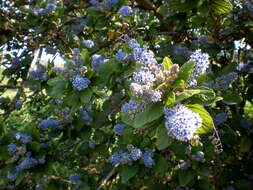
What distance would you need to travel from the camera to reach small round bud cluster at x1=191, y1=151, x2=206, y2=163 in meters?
2.21

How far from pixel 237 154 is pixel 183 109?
5.94ft

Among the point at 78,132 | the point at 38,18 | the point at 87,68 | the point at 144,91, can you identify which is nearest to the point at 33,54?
the point at 38,18

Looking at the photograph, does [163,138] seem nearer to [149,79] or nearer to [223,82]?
[149,79]

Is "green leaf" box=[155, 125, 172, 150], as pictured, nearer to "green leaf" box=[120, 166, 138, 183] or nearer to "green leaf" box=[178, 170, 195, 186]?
"green leaf" box=[120, 166, 138, 183]

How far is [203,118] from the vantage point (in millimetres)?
1402

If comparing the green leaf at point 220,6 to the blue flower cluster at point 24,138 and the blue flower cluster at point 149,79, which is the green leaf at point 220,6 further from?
the blue flower cluster at point 24,138

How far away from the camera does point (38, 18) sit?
302cm

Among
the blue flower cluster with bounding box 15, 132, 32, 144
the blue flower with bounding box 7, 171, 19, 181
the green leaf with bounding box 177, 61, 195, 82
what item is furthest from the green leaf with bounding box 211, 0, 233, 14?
the blue flower with bounding box 7, 171, 19, 181

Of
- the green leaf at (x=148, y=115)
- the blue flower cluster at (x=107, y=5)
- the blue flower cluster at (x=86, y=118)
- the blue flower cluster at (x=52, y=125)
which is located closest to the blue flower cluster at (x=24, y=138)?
the blue flower cluster at (x=52, y=125)

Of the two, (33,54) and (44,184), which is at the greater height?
(33,54)

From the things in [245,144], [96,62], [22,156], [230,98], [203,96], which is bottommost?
[245,144]

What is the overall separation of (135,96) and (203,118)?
0.27m

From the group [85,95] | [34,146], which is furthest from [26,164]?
[85,95]

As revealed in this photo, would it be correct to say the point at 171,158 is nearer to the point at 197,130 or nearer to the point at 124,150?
the point at 124,150
